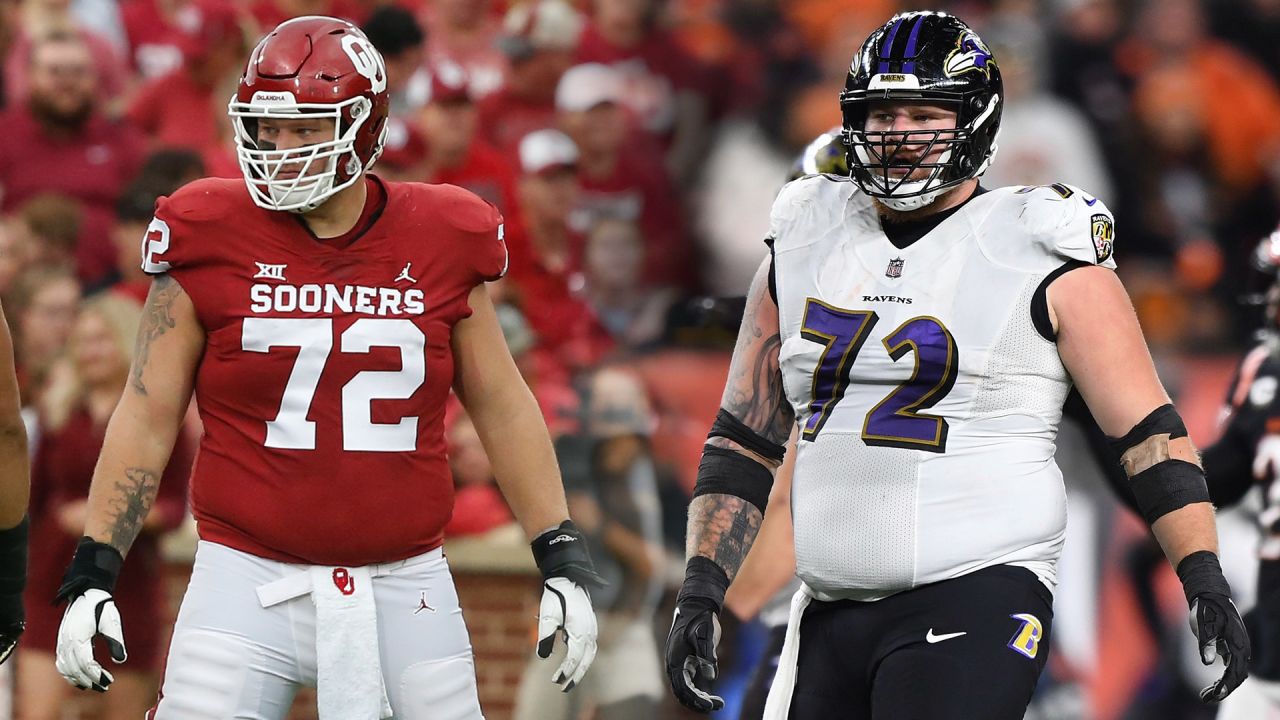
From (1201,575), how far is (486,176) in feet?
16.7

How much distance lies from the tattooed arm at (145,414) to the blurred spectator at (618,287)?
411 centimetres

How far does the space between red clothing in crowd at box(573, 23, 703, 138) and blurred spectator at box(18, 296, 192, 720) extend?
3086 mm

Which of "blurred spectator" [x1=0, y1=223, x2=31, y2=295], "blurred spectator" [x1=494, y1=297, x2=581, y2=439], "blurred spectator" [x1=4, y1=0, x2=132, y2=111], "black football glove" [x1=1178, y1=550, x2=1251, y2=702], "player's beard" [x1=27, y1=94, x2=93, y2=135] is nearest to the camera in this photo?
"black football glove" [x1=1178, y1=550, x2=1251, y2=702]

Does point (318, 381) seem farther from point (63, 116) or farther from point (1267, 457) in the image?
point (63, 116)

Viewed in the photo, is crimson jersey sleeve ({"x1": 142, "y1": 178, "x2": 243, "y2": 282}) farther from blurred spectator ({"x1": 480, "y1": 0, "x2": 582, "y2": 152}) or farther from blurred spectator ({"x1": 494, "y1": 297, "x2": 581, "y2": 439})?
blurred spectator ({"x1": 480, "y1": 0, "x2": 582, "y2": 152})

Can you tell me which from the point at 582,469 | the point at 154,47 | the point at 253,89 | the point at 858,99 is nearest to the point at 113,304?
the point at 582,469

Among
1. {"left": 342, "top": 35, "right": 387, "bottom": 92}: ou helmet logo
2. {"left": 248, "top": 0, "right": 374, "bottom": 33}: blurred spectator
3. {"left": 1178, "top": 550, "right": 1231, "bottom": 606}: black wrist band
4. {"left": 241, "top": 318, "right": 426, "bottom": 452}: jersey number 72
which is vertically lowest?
{"left": 248, "top": 0, "right": 374, "bottom": 33}: blurred spectator

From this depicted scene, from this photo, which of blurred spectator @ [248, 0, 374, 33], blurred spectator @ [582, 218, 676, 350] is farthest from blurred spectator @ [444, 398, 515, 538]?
blurred spectator @ [248, 0, 374, 33]

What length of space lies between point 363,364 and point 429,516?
14.2 inches

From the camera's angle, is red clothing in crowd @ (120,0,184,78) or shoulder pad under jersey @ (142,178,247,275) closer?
shoulder pad under jersey @ (142,178,247,275)

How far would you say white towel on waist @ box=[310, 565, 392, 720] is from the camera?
3.96m

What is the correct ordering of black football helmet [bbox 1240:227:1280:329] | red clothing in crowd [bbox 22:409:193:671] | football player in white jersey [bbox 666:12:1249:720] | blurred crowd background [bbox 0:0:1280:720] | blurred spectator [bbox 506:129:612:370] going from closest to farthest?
football player in white jersey [bbox 666:12:1249:720], black football helmet [bbox 1240:227:1280:329], red clothing in crowd [bbox 22:409:193:671], blurred crowd background [bbox 0:0:1280:720], blurred spectator [bbox 506:129:612:370]

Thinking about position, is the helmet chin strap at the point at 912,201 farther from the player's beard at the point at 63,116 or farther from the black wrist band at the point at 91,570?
the player's beard at the point at 63,116

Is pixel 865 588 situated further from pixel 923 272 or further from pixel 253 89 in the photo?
pixel 253 89
